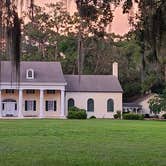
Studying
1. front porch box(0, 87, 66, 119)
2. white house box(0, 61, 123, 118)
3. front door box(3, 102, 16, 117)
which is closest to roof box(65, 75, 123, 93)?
white house box(0, 61, 123, 118)

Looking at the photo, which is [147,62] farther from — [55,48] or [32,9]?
[55,48]

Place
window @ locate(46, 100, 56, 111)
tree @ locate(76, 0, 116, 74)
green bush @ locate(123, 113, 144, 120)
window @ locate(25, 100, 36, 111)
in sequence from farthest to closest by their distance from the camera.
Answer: window @ locate(46, 100, 56, 111), window @ locate(25, 100, 36, 111), green bush @ locate(123, 113, 144, 120), tree @ locate(76, 0, 116, 74)

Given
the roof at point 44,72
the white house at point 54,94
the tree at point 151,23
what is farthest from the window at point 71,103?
the tree at point 151,23

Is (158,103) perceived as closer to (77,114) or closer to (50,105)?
(77,114)

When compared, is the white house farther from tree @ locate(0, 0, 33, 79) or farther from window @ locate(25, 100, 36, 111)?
tree @ locate(0, 0, 33, 79)

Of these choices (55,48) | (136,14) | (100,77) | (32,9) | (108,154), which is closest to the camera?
(32,9)

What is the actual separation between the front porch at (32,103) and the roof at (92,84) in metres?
2.47

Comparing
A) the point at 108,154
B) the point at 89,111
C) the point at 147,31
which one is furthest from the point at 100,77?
the point at 147,31

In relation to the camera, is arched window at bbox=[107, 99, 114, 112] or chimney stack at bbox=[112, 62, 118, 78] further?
chimney stack at bbox=[112, 62, 118, 78]

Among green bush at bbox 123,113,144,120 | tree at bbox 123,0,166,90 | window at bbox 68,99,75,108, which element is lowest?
green bush at bbox 123,113,144,120

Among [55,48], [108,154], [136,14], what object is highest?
[55,48]

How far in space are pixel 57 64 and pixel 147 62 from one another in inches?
2132

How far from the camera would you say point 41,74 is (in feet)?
218

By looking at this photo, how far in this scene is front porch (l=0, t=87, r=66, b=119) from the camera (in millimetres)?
65500
